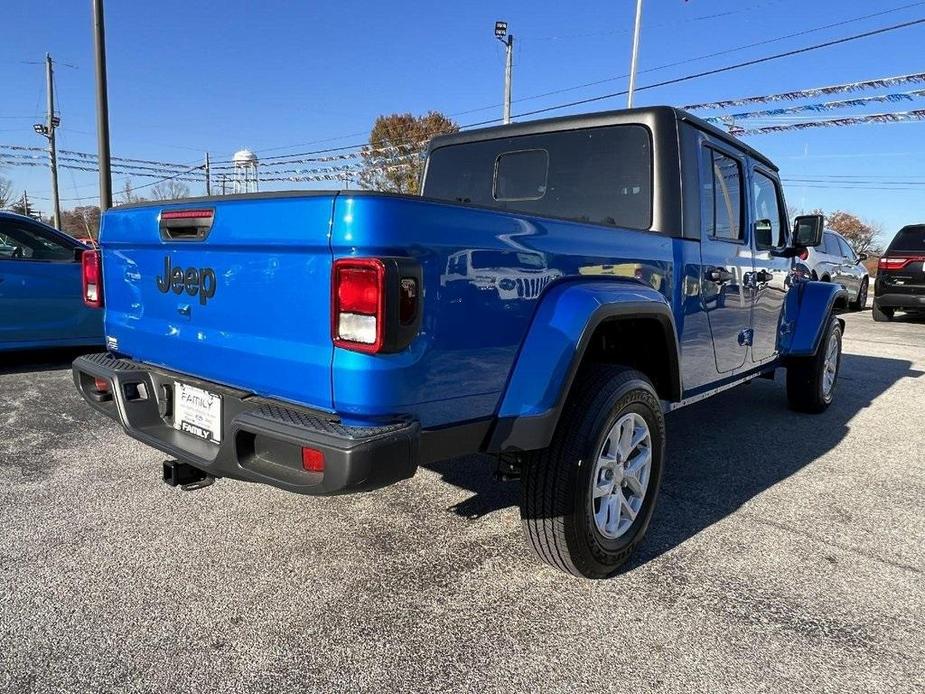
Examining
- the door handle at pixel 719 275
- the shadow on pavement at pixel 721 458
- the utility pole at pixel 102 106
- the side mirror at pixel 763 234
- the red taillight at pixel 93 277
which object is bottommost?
the shadow on pavement at pixel 721 458

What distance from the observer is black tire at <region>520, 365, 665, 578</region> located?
2.37 meters

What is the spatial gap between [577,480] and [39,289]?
5.71 metres

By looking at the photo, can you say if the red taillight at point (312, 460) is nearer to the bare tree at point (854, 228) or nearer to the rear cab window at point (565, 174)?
the rear cab window at point (565, 174)

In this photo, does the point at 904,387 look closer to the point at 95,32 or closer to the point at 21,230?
the point at 21,230

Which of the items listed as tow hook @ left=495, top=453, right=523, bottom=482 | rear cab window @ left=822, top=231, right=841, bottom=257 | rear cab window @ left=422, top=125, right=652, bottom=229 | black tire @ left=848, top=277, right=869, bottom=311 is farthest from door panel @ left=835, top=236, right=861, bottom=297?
tow hook @ left=495, top=453, right=523, bottom=482

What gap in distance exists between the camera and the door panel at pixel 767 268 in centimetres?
410

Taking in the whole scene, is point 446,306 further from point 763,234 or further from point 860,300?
point 860,300

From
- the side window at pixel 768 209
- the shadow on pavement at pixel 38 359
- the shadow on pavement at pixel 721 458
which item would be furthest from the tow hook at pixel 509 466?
the shadow on pavement at pixel 38 359

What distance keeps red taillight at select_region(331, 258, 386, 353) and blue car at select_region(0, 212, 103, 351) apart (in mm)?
5121

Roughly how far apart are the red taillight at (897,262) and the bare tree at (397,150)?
16970 millimetres

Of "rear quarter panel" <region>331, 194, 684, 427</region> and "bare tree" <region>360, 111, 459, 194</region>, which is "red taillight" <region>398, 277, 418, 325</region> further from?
"bare tree" <region>360, 111, 459, 194</region>

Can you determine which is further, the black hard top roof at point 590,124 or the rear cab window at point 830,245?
the rear cab window at point 830,245

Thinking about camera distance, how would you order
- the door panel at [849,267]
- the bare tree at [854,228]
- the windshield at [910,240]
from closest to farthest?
1. the windshield at [910,240]
2. the door panel at [849,267]
3. the bare tree at [854,228]

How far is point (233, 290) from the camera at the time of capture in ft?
7.12
